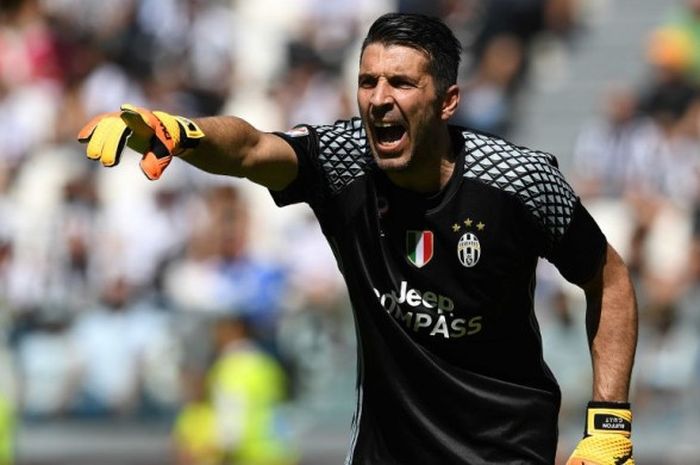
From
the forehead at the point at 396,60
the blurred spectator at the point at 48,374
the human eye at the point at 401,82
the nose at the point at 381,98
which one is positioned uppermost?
the forehead at the point at 396,60

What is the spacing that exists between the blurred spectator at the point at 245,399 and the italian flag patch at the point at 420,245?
22.6ft

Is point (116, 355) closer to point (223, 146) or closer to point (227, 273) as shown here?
point (227, 273)

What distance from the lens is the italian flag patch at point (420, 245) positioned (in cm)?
552

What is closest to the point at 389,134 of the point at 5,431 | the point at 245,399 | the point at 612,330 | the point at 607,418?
the point at 612,330

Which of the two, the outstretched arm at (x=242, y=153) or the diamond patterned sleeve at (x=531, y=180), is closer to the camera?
the outstretched arm at (x=242, y=153)

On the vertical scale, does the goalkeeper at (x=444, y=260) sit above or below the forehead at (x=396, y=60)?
below

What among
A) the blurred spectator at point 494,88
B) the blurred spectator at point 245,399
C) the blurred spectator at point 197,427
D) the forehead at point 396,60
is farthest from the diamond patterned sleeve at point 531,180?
the blurred spectator at point 494,88

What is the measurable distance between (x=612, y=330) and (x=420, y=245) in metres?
0.76

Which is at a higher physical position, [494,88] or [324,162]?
[494,88]

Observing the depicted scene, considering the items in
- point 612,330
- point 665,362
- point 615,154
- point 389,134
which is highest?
point 615,154

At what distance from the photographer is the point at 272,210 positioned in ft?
54.2

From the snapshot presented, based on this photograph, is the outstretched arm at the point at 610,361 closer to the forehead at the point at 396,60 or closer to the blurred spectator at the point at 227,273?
the forehead at the point at 396,60

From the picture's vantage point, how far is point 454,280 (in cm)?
552

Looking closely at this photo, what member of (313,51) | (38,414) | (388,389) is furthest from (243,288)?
(388,389)
